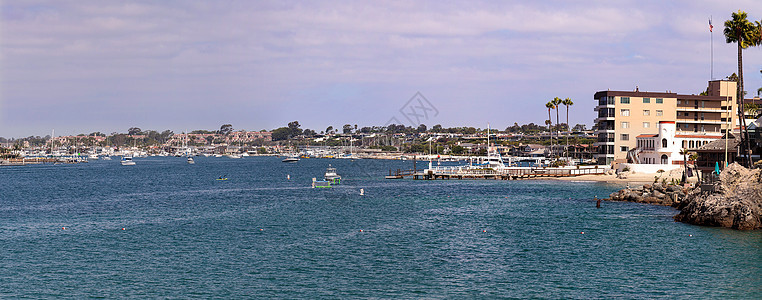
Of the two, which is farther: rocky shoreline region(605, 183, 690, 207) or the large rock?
rocky shoreline region(605, 183, 690, 207)

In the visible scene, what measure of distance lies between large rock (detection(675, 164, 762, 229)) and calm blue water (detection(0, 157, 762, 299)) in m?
1.79

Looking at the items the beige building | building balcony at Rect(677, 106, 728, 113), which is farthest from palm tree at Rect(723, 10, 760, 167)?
building balcony at Rect(677, 106, 728, 113)

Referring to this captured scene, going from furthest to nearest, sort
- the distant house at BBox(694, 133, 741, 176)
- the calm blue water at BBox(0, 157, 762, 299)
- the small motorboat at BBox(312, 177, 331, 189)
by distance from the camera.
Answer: the small motorboat at BBox(312, 177, 331, 189) → the distant house at BBox(694, 133, 741, 176) → the calm blue water at BBox(0, 157, 762, 299)

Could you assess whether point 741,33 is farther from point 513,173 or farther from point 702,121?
point 702,121

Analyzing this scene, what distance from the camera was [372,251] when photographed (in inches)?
1951

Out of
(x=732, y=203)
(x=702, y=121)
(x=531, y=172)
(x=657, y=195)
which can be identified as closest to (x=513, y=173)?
(x=531, y=172)

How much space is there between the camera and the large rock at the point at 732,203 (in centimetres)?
5706

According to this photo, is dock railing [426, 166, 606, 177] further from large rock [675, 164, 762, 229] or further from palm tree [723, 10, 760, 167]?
large rock [675, 164, 762, 229]

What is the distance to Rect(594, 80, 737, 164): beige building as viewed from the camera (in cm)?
14250

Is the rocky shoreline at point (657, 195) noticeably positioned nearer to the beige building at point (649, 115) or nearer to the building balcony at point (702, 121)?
the beige building at point (649, 115)

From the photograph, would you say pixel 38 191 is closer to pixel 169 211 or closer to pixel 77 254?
pixel 169 211

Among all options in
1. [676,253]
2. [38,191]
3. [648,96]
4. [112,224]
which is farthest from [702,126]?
[38,191]

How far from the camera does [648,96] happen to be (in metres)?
144

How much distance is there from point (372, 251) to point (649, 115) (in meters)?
114
